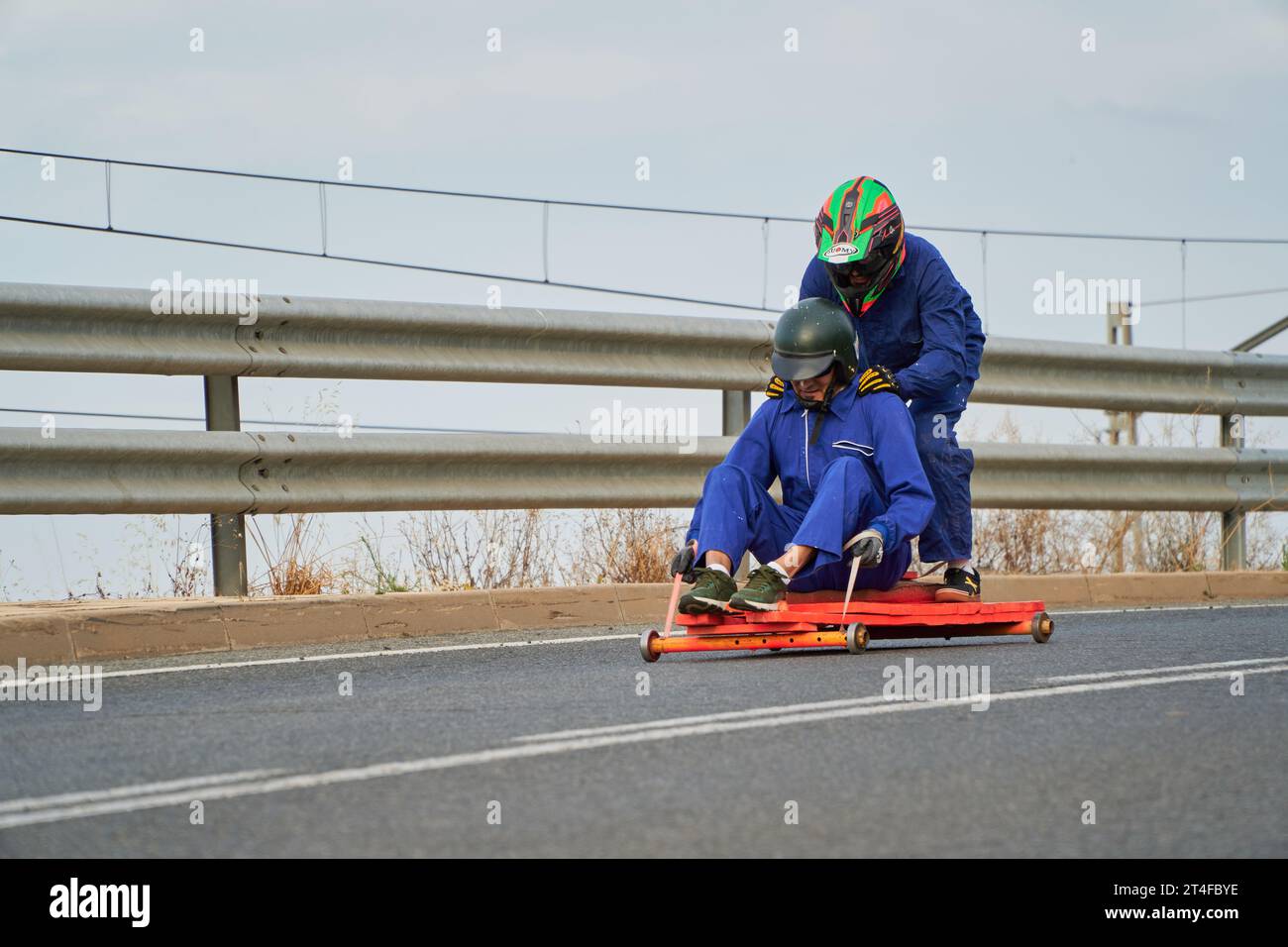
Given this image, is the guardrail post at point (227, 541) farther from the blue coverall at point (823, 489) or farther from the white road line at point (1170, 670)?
the white road line at point (1170, 670)

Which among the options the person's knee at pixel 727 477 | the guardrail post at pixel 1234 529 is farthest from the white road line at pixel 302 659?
the guardrail post at pixel 1234 529

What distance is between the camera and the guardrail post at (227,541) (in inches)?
342

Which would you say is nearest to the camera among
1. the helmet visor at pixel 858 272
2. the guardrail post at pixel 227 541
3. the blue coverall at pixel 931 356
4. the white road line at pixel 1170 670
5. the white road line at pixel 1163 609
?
the white road line at pixel 1170 670

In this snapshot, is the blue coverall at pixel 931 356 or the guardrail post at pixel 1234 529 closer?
the blue coverall at pixel 931 356

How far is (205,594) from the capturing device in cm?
912

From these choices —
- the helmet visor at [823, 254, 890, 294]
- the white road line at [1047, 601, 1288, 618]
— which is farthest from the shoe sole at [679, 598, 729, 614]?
the white road line at [1047, 601, 1288, 618]

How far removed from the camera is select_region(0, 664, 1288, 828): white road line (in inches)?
157

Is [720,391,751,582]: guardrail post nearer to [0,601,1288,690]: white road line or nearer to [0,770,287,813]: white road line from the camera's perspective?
[0,601,1288,690]: white road line

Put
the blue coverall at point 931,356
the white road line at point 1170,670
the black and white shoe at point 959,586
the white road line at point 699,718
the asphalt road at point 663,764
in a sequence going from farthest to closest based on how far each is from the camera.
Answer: the blue coverall at point 931,356 → the black and white shoe at point 959,586 → the white road line at point 1170,670 → the white road line at point 699,718 → the asphalt road at point 663,764

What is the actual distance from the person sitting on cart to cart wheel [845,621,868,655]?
0.25 metres

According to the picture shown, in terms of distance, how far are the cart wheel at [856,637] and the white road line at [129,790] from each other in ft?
10.3

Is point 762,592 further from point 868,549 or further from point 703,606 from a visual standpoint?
point 868,549

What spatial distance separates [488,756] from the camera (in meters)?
4.46

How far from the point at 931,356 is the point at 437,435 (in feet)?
8.45
